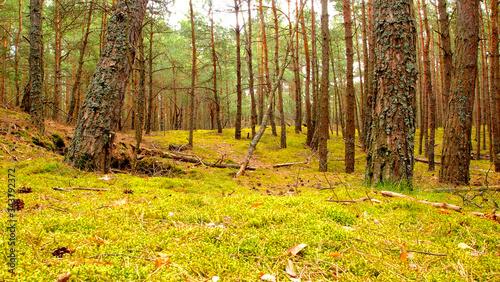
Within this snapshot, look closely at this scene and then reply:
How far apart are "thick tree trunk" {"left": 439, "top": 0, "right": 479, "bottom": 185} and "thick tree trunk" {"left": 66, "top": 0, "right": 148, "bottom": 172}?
711 cm

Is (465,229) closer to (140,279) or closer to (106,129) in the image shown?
(140,279)

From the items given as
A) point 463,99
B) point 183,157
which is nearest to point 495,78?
point 463,99

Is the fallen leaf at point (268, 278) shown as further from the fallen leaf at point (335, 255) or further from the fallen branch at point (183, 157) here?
the fallen branch at point (183, 157)

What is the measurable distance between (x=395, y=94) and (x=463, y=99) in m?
2.95

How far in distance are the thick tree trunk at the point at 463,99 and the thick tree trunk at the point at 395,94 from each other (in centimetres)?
249

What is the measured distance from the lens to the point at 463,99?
19.1 feet

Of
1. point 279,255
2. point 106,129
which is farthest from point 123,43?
point 279,255

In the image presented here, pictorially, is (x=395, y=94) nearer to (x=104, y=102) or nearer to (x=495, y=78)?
(x=104, y=102)

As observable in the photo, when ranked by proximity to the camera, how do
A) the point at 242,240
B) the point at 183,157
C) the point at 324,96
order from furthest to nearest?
the point at 324,96
the point at 183,157
the point at 242,240

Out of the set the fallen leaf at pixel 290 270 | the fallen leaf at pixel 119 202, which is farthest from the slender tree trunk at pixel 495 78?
the fallen leaf at pixel 119 202

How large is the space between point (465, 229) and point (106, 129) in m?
Answer: 5.38

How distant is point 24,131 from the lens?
580 cm

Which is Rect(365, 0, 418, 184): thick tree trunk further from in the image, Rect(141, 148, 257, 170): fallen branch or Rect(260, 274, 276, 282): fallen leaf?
Rect(141, 148, 257, 170): fallen branch

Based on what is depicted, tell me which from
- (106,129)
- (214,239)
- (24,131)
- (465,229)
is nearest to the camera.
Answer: (214,239)
